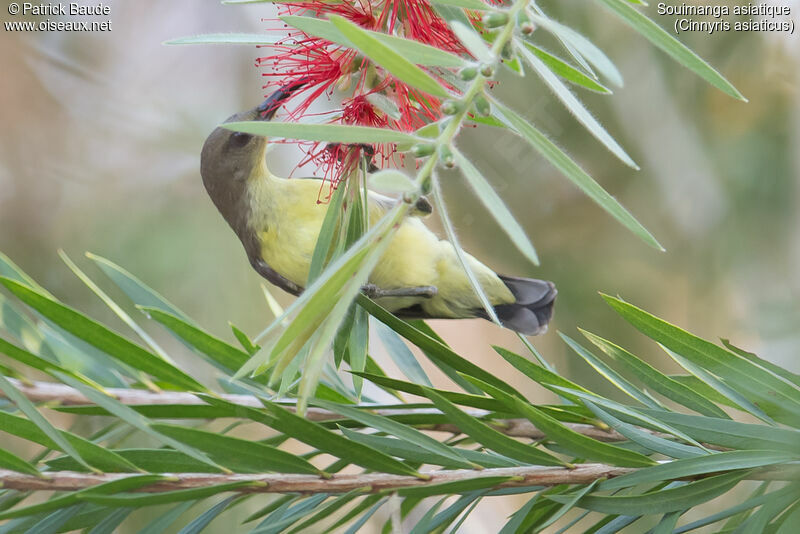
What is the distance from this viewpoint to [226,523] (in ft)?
3.54

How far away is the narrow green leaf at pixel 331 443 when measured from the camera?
196 mm

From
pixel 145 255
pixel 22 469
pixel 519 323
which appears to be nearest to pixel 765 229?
pixel 519 323

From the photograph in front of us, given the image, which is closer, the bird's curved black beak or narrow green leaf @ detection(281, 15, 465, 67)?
narrow green leaf @ detection(281, 15, 465, 67)

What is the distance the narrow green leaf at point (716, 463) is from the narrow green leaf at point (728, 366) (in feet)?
0.08

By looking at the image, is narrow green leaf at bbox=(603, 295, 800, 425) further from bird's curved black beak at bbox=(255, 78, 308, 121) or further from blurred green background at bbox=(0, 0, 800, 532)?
blurred green background at bbox=(0, 0, 800, 532)

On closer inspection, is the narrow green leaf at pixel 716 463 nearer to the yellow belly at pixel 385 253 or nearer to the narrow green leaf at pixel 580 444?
the narrow green leaf at pixel 580 444

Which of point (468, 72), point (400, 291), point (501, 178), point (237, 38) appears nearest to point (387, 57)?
point (468, 72)

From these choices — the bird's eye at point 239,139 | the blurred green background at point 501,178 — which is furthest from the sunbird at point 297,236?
the blurred green background at point 501,178

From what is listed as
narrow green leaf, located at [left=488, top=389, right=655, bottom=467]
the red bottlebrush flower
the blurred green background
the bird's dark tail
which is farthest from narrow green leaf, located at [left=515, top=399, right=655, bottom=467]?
the blurred green background

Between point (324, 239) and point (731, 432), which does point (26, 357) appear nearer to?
point (324, 239)

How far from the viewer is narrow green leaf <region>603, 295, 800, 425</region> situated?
207mm

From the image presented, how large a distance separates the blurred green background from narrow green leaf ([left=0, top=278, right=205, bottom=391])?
687mm

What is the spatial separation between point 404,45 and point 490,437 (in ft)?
0.37

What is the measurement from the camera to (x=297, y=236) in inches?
15.8
